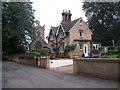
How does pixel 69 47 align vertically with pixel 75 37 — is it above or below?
below

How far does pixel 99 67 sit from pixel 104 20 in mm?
53659

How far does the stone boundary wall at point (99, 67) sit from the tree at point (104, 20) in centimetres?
4783

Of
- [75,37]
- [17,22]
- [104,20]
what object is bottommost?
[75,37]

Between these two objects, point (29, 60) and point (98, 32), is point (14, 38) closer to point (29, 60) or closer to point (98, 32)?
point (29, 60)

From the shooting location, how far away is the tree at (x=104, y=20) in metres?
66.8

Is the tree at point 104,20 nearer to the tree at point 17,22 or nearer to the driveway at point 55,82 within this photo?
the tree at point 17,22

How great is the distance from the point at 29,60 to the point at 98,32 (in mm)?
38426

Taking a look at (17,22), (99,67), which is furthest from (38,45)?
(99,67)

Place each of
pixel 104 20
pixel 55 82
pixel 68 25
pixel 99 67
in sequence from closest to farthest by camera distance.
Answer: pixel 55 82, pixel 99 67, pixel 68 25, pixel 104 20

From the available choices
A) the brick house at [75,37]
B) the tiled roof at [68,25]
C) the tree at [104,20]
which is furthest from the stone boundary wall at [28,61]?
the tree at [104,20]

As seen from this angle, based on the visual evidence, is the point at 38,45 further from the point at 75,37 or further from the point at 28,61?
the point at 28,61

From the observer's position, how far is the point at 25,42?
4272cm

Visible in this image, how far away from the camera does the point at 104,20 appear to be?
6919 centimetres

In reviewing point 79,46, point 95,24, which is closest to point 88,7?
point 95,24
